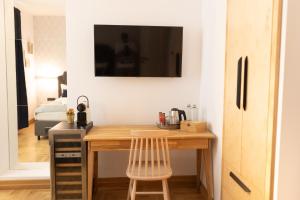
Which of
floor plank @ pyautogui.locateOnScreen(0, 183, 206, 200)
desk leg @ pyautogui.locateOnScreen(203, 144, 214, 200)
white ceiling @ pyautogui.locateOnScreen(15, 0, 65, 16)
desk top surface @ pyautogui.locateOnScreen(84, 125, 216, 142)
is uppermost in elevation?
white ceiling @ pyautogui.locateOnScreen(15, 0, 65, 16)

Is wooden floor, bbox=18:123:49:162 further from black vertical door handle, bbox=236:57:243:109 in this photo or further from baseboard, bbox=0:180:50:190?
black vertical door handle, bbox=236:57:243:109

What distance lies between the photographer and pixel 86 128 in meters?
2.69

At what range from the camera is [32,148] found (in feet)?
14.6

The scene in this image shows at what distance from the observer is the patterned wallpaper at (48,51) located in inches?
263

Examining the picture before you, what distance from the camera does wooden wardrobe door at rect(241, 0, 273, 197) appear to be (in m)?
1.68

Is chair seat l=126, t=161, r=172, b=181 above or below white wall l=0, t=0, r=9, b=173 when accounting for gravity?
below

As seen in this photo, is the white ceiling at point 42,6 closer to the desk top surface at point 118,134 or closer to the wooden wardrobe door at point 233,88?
the desk top surface at point 118,134

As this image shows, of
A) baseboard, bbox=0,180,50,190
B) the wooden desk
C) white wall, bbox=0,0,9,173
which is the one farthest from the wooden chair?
white wall, bbox=0,0,9,173

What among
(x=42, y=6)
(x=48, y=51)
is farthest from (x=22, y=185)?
(x=48, y=51)

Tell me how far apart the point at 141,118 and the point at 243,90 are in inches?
58.9

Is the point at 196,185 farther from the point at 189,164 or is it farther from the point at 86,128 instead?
the point at 86,128

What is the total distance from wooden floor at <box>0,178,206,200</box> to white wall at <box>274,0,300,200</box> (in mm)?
1483

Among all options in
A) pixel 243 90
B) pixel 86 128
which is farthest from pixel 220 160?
pixel 86 128

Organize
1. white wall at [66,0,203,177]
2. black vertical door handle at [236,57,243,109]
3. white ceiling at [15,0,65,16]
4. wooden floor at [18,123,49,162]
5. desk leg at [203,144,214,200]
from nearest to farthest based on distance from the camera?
1. black vertical door handle at [236,57,243,109]
2. desk leg at [203,144,214,200]
3. white wall at [66,0,203,177]
4. wooden floor at [18,123,49,162]
5. white ceiling at [15,0,65,16]
